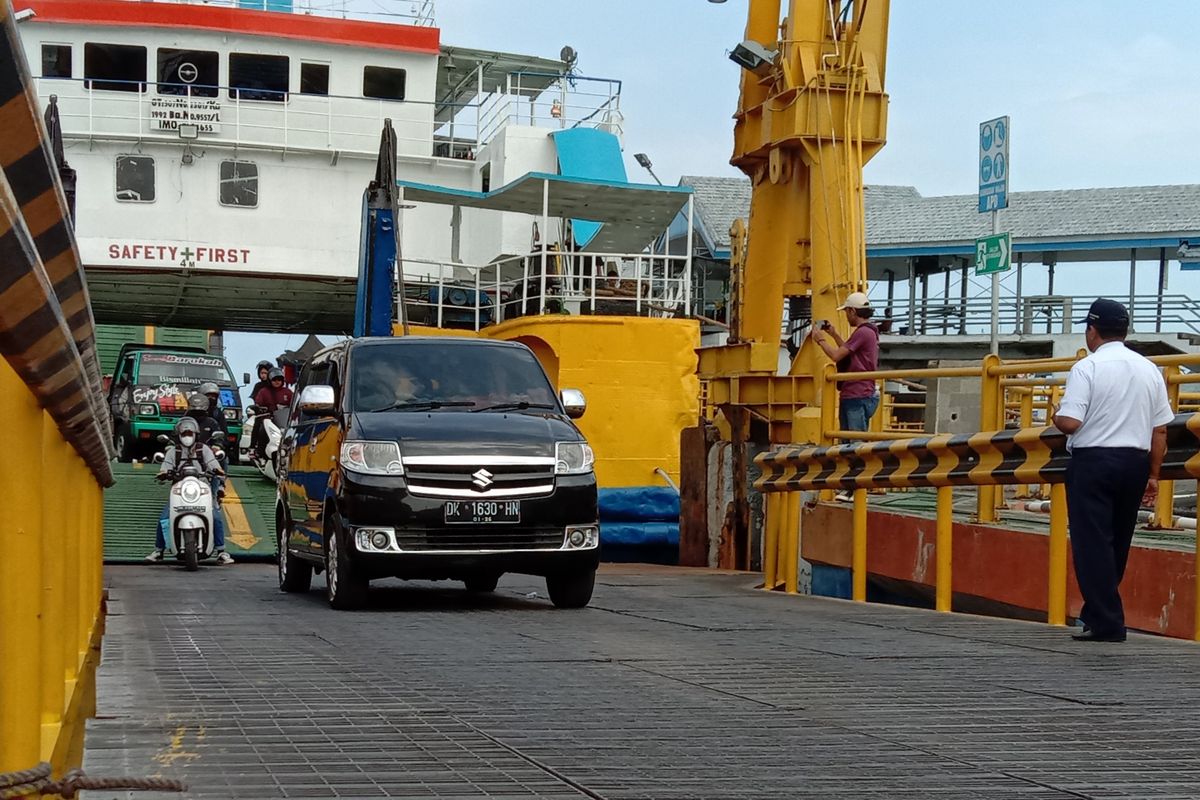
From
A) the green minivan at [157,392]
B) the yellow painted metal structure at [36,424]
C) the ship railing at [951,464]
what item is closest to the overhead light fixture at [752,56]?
the ship railing at [951,464]

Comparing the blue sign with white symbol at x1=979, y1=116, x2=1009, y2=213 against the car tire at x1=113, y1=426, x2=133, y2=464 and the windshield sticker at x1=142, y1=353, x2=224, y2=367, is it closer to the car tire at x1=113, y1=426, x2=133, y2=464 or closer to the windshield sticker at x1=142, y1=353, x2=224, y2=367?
the car tire at x1=113, y1=426, x2=133, y2=464

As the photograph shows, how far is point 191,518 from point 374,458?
651 centimetres

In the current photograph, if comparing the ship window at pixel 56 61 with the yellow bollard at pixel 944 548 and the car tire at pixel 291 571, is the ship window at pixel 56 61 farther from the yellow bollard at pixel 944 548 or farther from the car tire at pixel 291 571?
the yellow bollard at pixel 944 548

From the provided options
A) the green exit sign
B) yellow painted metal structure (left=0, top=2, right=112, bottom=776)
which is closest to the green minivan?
the green exit sign

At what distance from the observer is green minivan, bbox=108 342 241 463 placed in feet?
90.6

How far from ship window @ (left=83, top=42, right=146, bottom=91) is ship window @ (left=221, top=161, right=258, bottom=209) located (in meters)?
2.22

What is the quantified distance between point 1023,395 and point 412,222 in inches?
712

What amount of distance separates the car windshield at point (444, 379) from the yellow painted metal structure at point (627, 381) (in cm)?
1176

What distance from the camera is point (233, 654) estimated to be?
7.41 m

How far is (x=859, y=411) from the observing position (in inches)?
556

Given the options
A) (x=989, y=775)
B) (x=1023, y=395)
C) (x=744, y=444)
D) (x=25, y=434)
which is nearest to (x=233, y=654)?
(x=989, y=775)

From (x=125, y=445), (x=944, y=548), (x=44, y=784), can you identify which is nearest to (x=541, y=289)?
(x=125, y=445)

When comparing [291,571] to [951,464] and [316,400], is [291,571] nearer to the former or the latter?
[316,400]

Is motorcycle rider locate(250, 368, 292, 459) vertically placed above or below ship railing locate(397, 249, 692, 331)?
below
